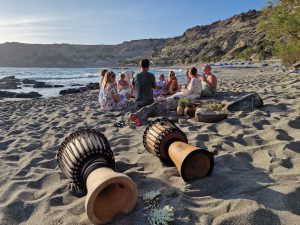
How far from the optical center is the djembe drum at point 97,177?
101 inches

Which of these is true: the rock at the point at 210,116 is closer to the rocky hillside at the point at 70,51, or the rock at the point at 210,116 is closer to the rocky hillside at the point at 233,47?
the rocky hillside at the point at 233,47

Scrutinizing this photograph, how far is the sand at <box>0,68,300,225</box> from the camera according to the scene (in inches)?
104

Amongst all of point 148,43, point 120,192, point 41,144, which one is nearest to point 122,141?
point 41,144

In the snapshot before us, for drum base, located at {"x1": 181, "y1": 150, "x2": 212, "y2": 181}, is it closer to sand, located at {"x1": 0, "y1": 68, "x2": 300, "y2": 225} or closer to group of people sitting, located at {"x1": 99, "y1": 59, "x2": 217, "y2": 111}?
sand, located at {"x1": 0, "y1": 68, "x2": 300, "y2": 225}

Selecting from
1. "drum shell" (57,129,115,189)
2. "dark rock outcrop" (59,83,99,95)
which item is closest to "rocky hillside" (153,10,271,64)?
"dark rock outcrop" (59,83,99,95)

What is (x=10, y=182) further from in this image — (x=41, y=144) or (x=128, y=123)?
(x=128, y=123)

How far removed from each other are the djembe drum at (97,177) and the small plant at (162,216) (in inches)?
8.8

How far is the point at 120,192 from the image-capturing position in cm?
279

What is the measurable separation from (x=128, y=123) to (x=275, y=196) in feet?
12.2

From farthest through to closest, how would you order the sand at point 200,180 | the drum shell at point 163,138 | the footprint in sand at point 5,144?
1. the footprint in sand at point 5,144
2. the drum shell at point 163,138
3. the sand at point 200,180

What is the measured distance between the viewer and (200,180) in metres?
3.17

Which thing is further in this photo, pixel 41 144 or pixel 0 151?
pixel 41 144

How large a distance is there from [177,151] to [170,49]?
274 feet

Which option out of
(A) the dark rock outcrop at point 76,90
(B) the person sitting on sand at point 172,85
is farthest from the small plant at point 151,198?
(A) the dark rock outcrop at point 76,90
